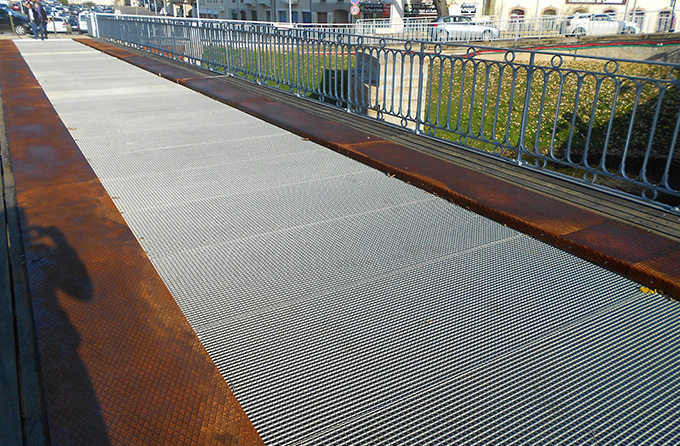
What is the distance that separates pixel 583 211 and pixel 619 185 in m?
12.3

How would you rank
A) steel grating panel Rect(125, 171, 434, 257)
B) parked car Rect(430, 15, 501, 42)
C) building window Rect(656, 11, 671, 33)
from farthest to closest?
building window Rect(656, 11, 671, 33)
parked car Rect(430, 15, 501, 42)
steel grating panel Rect(125, 171, 434, 257)

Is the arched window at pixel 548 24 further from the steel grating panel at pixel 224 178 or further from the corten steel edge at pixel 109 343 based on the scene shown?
the corten steel edge at pixel 109 343

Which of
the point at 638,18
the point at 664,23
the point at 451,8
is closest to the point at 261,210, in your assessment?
the point at 638,18

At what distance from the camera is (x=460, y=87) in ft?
27.2

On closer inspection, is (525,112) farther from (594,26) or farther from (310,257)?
(594,26)

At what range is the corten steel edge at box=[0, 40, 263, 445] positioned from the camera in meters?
2.00

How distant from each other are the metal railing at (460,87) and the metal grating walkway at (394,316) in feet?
5.01

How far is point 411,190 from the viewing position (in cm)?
467

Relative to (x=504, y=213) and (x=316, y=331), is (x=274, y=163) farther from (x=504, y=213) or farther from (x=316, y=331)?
(x=316, y=331)

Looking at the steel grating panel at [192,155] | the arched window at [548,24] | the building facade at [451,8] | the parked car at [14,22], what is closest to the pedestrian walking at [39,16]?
the parked car at [14,22]

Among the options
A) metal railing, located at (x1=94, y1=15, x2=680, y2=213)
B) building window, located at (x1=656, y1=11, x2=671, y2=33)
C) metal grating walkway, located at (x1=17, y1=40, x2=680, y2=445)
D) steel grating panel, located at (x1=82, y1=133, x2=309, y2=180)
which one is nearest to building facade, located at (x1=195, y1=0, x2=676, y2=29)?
building window, located at (x1=656, y1=11, x2=671, y2=33)

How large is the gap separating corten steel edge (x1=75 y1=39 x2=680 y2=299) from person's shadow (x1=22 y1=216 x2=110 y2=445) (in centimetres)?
280

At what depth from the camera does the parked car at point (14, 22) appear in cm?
3152

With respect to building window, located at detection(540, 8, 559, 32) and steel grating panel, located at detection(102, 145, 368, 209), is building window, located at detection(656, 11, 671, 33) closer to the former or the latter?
building window, located at detection(540, 8, 559, 32)
